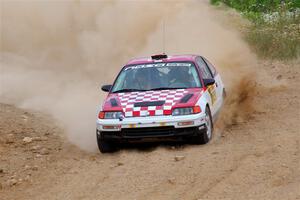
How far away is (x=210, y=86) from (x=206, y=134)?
57.8 inches

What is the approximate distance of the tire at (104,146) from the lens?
34.1 feet

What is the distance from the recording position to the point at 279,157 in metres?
8.98

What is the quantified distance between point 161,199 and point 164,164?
157 cm

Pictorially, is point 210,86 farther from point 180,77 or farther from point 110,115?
point 110,115

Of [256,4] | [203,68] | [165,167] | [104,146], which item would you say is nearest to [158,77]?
[203,68]

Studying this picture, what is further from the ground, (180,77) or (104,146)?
(180,77)

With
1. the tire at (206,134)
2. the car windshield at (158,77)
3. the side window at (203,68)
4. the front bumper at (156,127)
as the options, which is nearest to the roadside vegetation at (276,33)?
the side window at (203,68)

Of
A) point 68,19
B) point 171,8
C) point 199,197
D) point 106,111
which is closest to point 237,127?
point 106,111

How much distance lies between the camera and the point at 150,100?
10.6 m

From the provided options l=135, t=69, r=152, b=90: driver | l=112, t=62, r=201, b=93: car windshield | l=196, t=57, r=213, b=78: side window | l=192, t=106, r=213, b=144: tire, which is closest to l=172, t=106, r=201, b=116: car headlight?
l=192, t=106, r=213, b=144: tire

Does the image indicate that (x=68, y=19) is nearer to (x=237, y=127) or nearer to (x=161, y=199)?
(x=237, y=127)

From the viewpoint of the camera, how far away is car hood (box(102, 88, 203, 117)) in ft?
33.7

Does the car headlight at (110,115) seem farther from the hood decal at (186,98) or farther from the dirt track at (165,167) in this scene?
the hood decal at (186,98)

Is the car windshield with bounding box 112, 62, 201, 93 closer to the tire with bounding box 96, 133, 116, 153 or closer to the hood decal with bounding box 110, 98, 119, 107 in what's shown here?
the hood decal with bounding box 110, 98, 119, 107
